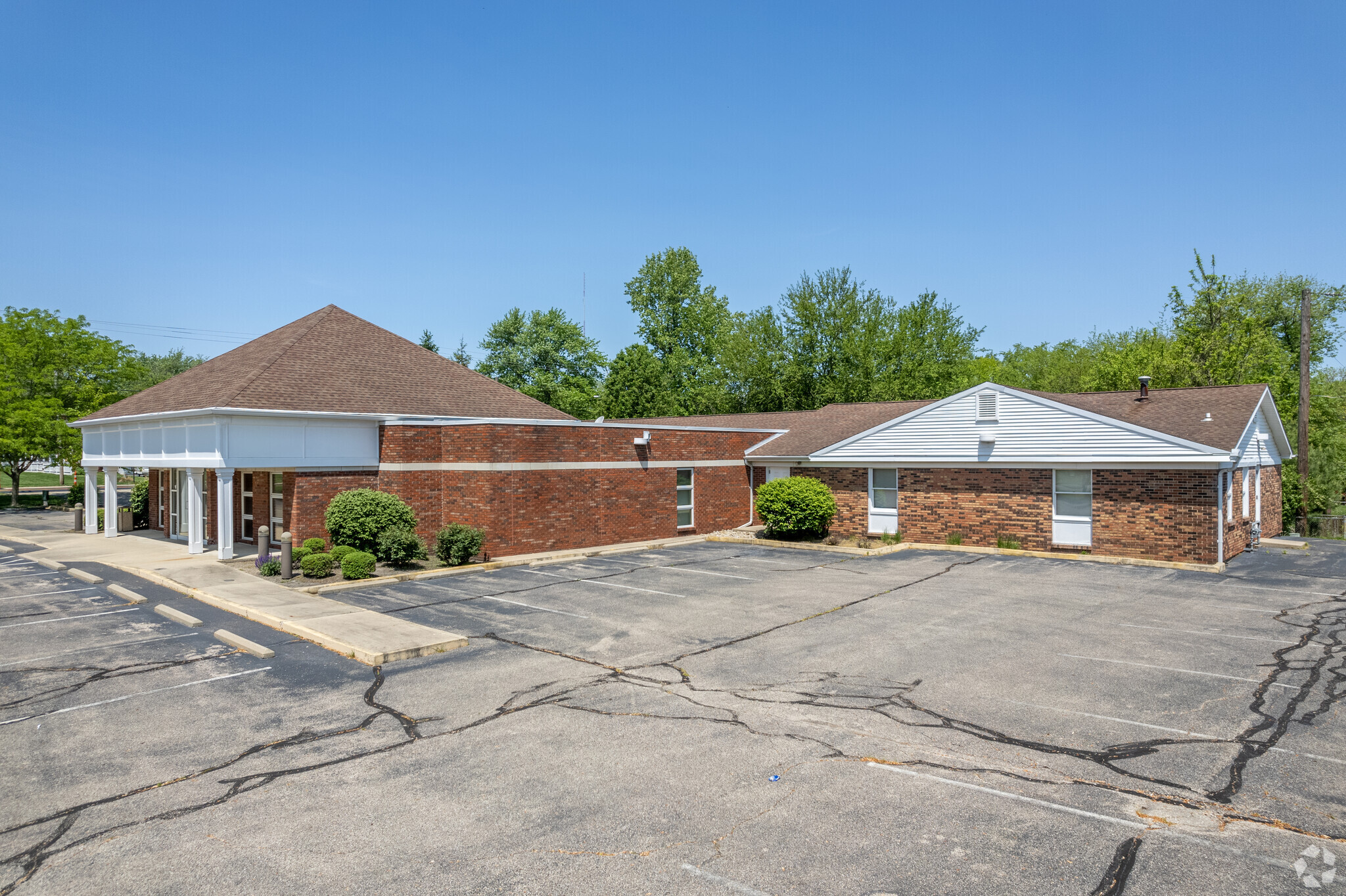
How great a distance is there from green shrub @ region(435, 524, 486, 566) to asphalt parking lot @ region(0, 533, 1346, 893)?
225 inches

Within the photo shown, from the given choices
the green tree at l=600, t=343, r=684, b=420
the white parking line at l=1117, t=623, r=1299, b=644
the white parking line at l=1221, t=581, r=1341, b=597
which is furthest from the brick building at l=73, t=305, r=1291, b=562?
the green tree at l=600, t=343, r=684, b=420

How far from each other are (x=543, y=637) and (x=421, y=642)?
72.8 inches

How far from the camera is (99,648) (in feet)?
37.6

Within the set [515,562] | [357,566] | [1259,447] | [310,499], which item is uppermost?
[1259,447]

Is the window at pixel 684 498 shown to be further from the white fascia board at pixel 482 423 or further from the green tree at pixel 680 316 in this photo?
the green tree at pixel 680 316

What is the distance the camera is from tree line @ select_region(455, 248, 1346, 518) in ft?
117

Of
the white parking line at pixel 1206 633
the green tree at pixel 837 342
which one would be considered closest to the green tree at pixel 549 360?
the green tree at pixel 837 342

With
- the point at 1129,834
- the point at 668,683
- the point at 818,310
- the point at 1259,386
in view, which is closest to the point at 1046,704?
the point at 1129,834

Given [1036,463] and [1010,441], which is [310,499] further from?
[1036,463]

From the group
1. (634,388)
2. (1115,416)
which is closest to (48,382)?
(634,388)

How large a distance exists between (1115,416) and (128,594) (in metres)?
24.1

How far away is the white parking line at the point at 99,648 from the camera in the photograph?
423 inches

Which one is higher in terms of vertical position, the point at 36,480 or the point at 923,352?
the point at 923,352

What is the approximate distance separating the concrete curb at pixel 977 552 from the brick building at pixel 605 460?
1.20ft
